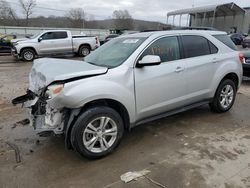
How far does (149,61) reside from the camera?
3.75 metres

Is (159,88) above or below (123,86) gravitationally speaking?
below

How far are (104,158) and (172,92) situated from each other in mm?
1559

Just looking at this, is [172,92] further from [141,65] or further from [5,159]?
[5,159]

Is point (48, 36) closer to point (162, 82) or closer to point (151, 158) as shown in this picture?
point (162, 82)

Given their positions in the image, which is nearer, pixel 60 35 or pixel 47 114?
pixel 47 114

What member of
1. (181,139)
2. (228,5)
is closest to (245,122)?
(181,139)

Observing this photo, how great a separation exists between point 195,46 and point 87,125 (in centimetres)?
257

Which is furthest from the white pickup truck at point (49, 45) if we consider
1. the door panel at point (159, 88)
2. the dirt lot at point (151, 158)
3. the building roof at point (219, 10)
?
the building roof at point (219, 10)

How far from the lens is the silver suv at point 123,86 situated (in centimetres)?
333

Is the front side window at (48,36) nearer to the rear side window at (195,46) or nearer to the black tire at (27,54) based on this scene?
the black tire at (27,54)

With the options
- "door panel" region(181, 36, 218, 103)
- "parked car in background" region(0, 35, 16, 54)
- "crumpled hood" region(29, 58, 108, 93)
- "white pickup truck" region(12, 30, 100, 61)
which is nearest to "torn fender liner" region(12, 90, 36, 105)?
"crumpled hood" region(29, 58, 108, 93)

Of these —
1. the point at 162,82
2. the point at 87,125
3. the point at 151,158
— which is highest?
the point at 162,82

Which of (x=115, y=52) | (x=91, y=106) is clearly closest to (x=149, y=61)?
(x=115, y=52)

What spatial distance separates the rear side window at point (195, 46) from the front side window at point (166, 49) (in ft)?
0.69
